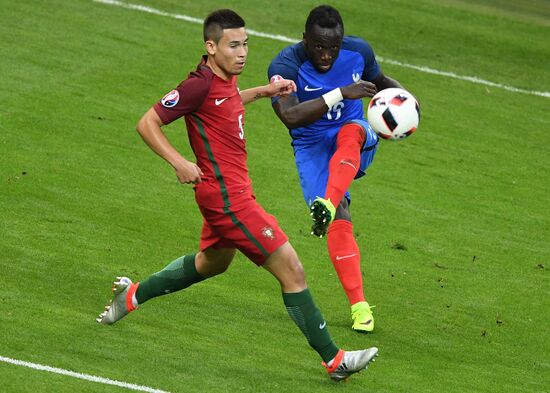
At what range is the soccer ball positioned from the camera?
400 inches

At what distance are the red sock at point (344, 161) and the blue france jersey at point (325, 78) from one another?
190 mm

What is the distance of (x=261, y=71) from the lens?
18.1 meters

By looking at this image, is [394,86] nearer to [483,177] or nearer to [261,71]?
[483,177]

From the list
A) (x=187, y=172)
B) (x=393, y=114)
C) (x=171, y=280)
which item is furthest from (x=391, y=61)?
(x=187, y=172)

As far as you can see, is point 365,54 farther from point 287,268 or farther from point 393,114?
point 287,268

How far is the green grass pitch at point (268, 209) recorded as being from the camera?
9086 millimetres

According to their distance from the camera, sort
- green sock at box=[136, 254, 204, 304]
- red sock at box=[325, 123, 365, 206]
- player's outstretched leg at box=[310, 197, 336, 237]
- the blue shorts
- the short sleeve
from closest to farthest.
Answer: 1. green sock at box=[136, 254, 204, 304]
2. player's outstretched leg at box=[310, 197, 336, 237]
3. red sock at box=[325, 123, 365, 206]
4. the blue shorts
5. the short sleeve

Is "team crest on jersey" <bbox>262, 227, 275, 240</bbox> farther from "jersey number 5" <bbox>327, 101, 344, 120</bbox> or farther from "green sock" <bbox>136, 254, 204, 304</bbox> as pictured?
"jersey number 5" <bbox>327, 101, 344, 120</bbox>

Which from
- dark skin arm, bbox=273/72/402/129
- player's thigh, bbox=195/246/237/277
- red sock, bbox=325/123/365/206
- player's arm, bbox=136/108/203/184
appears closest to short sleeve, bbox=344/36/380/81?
red sock, bbox=325/123/365/206

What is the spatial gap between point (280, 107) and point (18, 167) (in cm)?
403

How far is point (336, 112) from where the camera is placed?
35.2 feet

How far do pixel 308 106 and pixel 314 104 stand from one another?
2.3 inches

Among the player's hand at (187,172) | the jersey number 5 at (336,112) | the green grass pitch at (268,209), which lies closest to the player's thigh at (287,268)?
the green grass pitch at (268,209)

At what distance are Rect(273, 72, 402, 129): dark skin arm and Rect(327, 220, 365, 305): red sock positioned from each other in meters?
0.91
